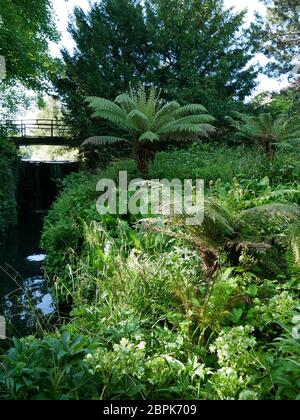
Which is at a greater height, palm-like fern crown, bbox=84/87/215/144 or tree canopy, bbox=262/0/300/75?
tree canopy, bbox=262/0/300/75

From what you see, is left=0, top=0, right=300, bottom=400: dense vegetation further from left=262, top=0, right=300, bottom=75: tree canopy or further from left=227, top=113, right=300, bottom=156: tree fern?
left=262, top=0, right=300, bottom=75: tree canopy

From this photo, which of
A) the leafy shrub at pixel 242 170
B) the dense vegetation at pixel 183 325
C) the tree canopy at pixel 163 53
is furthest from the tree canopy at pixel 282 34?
the dense vegetation at pixel 183 325

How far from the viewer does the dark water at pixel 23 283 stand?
405 centimetres

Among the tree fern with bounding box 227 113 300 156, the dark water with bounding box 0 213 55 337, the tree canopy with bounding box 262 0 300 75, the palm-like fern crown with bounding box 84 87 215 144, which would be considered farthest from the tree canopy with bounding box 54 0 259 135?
the palm-like fern crown with bounding box 84 87 215 144

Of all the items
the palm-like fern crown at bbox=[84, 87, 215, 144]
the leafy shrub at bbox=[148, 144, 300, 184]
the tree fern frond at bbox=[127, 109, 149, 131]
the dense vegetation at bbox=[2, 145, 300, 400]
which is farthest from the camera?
the palm-like fern crown at bbox=[84, 87, 215, 144]

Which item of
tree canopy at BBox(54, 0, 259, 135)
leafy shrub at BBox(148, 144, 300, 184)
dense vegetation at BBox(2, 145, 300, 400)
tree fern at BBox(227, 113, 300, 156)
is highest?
tree canopy at BBox(54, 0, 259, 135)

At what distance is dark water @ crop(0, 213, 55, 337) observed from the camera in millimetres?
4048

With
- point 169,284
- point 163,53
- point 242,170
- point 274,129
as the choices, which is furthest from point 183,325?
point 163,53

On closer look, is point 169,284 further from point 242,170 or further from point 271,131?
point 271,131

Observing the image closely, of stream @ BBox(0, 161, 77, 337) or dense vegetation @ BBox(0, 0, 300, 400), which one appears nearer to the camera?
dense vegetation @ BBox(0, 0, 300, 400)

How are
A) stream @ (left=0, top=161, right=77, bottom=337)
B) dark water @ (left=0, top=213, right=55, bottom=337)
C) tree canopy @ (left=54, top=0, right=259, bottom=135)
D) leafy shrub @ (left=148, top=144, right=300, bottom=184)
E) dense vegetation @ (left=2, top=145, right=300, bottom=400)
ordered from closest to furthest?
1. dense vegetation @ (left=2, top=145, right=300, bottom=400)
2. dark water @ (left=0, top=213, right=55, bottom=337)
3. stream @ (left=0, top=161, right=77, bottom=337)
4. leafy shrub @ (left=148, top=144, right=300, bottom=184)
5. tree canopy @ (left=54, top=0, right=259, bottom=135)

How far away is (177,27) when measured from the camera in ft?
42.5
